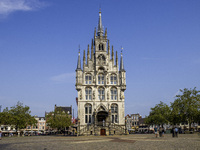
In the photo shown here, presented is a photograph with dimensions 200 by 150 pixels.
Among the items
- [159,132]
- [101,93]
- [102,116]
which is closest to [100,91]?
[101,93]

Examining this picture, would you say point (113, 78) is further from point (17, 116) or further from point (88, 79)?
point (17, 116)

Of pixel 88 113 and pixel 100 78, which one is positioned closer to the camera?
pixel 88 113

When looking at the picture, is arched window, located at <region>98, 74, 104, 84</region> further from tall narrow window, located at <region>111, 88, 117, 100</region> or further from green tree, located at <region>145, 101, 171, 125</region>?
green tree, located at <region>145, 101, 171, 125</region>

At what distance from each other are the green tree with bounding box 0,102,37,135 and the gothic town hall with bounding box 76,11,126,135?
19529mm

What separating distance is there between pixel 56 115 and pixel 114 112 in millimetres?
28241

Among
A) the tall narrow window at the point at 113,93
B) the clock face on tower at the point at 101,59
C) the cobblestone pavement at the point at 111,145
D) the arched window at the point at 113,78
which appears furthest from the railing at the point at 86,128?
the cobblestone pavement at the point at 111,145

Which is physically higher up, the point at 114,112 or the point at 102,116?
the point at 114,112

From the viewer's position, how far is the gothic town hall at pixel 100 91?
59.7m

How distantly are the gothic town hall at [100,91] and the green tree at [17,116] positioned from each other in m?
19.5

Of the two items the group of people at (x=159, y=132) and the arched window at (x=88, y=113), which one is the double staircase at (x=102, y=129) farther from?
the group of people at (x=159, y=132)

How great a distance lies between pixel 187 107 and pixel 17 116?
47627mm

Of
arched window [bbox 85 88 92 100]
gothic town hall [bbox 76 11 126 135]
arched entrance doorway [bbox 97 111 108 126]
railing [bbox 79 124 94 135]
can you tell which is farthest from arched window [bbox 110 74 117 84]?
railing [bbox 79 124 94 135]

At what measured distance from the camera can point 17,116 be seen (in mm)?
67500

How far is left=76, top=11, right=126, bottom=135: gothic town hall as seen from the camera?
59688 millimetres
